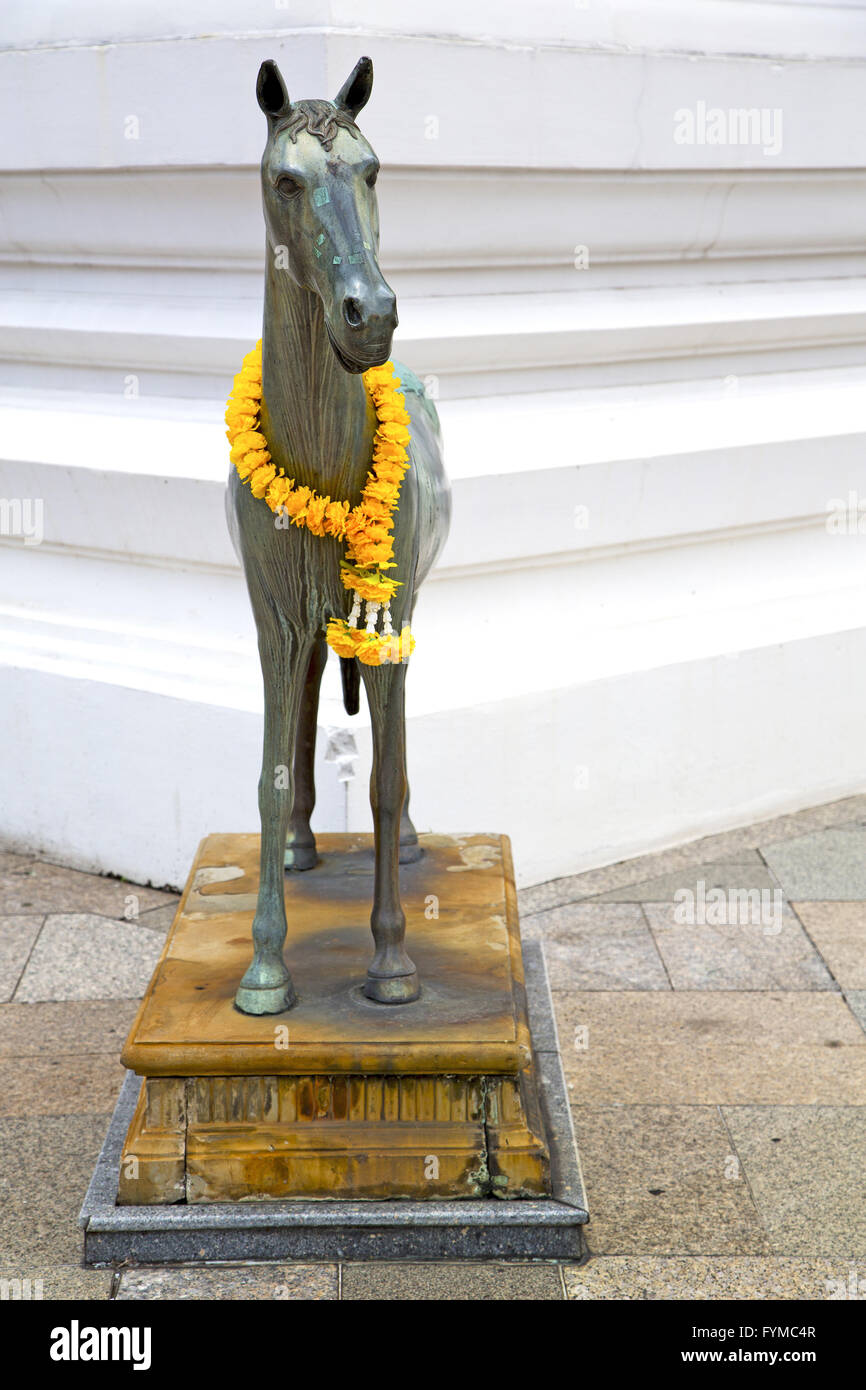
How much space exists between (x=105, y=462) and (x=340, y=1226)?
9.46 ft

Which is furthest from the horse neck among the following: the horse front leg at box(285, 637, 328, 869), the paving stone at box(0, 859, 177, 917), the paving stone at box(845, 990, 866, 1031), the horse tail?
the paving stone at box(0, 859, 177, 917)

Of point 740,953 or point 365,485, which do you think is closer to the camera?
point 365,485

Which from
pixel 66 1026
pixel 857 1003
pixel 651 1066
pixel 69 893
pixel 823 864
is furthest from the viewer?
pixel 823 864

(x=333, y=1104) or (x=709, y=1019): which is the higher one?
(x=333, y=1104)

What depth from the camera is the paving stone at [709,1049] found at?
3898 millimetres

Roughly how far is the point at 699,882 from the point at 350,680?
2.15 m

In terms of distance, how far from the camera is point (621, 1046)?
4148mm

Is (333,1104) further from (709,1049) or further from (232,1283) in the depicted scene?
(709,1049)

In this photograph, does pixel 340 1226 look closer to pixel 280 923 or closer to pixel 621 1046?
pixel 280 923

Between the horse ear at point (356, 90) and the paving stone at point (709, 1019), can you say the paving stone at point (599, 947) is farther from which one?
the horse ear at point (356, 90)

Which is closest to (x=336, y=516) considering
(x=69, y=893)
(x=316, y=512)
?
(x=316, y=512)

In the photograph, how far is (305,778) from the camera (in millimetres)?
3871

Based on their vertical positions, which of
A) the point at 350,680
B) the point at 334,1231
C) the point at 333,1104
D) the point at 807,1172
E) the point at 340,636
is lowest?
the point at 807,1172

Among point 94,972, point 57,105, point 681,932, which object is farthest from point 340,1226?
point 57,105
